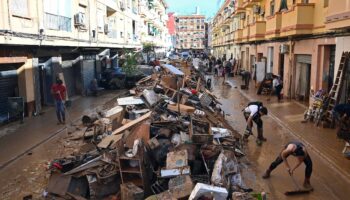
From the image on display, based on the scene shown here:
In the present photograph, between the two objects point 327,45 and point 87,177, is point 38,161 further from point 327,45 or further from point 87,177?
point 327,45

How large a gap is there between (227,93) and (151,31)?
34.1 meters

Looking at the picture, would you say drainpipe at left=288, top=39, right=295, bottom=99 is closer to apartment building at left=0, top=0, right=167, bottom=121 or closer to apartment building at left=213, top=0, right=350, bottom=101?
apartment building at left=213, top=0, right=350, bottom=101

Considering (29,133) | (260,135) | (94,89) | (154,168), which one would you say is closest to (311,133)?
(260,135)

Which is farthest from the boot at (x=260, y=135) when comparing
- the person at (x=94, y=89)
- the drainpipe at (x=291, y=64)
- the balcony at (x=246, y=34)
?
the balcony at (x=246, y=34)

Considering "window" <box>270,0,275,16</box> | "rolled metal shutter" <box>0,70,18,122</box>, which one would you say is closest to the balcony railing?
"rolled metal shutter" <box>0,70,18,122</box>

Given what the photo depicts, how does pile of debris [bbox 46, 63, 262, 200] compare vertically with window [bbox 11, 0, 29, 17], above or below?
below

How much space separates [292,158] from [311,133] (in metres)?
3.30

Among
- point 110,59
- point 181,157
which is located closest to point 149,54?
point 110,59

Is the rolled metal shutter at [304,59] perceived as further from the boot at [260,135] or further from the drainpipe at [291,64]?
the boot at [260,135]

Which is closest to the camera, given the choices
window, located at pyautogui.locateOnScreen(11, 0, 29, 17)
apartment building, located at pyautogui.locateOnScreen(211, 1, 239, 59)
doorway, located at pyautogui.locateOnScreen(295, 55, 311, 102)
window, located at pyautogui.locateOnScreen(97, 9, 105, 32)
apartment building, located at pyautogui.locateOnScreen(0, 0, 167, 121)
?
window, located at pyautogui.locateOnScreen(11, 0, 29, 17)

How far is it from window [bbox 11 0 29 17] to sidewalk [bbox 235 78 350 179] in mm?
10865

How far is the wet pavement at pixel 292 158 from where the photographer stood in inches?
336

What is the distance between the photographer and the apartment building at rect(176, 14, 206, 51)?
126 metres

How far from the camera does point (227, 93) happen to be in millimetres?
26500
